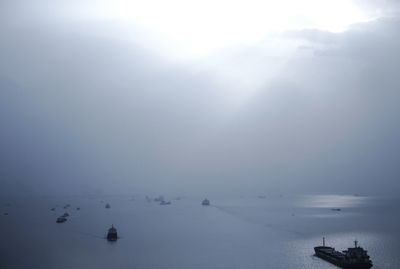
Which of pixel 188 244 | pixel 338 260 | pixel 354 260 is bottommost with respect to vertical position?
pixel 338 260

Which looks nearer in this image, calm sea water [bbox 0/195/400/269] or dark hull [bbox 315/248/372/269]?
dark hull [bbox 315/248/372/269]

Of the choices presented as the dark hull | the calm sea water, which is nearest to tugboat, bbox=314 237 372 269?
the dark hull

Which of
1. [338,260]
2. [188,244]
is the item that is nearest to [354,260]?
[338,260]

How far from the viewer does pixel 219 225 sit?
131250mm

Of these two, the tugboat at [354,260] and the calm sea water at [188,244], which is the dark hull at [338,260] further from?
the calm sea water at [188,244]

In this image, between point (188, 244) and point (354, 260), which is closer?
point (354, 260)

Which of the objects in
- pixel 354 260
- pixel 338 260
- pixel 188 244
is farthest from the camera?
pixel 188 244

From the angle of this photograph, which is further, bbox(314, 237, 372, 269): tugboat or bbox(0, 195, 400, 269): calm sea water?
bbox(0, 195, 400, 269): calm sea water

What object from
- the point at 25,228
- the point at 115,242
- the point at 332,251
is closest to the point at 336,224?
the point at 332,251

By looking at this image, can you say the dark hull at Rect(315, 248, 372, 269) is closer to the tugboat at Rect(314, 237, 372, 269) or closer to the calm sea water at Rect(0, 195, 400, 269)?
the tugboat at Rect(314, 237, 372, 269)

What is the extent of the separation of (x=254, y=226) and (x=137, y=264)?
6459cm

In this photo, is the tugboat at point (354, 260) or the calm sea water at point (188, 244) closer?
the tugboat at point (354, 260)

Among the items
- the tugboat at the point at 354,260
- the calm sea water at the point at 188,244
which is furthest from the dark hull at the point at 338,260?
the calm sea water at the point at 188,244

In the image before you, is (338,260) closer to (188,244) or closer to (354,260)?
(354,260)
